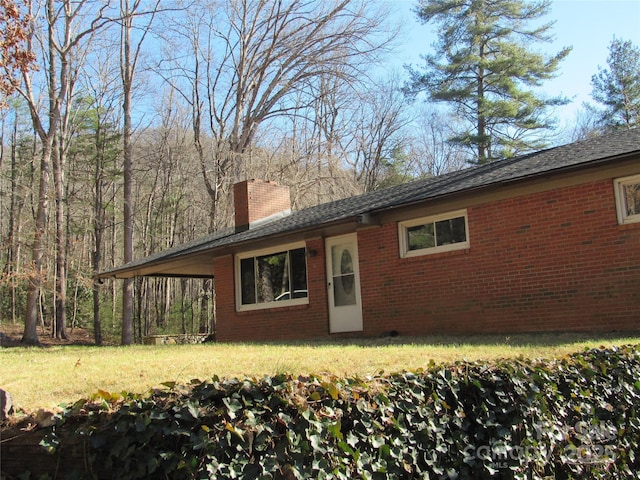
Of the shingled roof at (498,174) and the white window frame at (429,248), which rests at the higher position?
the shingled roof at (498,174)

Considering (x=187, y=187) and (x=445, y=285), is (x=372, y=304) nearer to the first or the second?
(x=445, y=285)

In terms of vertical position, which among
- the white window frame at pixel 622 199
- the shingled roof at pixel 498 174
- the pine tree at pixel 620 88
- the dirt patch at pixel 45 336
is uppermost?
the pine tree at pixel 620 88

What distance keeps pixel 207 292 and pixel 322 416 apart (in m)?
22.9

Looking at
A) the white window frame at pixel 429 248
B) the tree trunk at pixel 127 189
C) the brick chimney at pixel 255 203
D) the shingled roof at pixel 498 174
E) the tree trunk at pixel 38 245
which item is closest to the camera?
the shingled roof at pixel 498 174

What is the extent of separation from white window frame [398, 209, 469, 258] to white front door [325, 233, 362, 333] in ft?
4.03

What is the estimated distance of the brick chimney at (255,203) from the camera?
16469 millimetres

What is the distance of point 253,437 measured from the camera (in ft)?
9.38

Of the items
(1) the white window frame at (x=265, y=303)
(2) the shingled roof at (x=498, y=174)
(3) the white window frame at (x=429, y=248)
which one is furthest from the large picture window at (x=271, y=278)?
(3) the white window frame at (x=429, y=248)

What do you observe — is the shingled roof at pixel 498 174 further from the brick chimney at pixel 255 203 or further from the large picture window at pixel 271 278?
the brick chimney at pixel 255 203

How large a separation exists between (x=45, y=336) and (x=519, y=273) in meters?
22.9

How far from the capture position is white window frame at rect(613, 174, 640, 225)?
28.1 feet

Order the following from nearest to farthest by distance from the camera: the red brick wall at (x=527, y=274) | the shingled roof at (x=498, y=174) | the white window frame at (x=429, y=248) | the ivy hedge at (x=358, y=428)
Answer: the ivy hedge at (x=358, y=428), the red brick wall at (x=527, y=274), the shingled roof at (x=498, y=174), the white window frame at (x=429, y=248)

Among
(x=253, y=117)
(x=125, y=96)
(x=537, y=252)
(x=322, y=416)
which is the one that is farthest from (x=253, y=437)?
(x=253, y=117)

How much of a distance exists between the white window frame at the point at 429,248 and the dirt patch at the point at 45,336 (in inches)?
615
